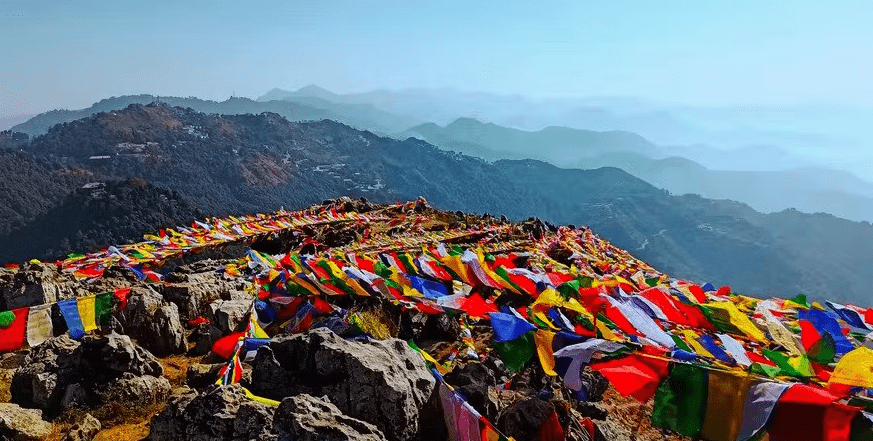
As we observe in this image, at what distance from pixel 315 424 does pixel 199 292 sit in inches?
338

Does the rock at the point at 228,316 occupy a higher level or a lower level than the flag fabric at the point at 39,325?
lower

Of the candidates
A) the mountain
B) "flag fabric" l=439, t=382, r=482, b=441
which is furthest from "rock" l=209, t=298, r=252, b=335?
the mountain

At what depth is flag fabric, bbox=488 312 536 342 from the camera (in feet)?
22.6

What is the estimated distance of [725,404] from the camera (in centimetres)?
531

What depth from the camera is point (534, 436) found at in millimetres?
5961

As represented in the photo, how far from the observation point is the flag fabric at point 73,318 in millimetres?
8555

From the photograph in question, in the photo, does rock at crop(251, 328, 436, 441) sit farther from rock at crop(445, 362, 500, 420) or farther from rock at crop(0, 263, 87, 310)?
rock at crop(0, 263, 87, 310)

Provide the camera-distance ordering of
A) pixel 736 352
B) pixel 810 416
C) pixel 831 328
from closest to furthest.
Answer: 1. pixel 810 416
2. pixel 736 352
3. pixel 831 328

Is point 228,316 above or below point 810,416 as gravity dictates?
below

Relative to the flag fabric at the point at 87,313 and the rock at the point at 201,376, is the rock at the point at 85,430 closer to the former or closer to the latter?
the rock at the point at 201,376

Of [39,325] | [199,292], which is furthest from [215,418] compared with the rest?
[199,292]

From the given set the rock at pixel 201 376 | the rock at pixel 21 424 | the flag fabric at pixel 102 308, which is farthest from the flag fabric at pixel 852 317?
the flag fabric at pixel 102 308

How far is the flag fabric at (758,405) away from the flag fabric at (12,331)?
1015 centimetres

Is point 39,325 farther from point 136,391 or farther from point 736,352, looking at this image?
point 736,352
